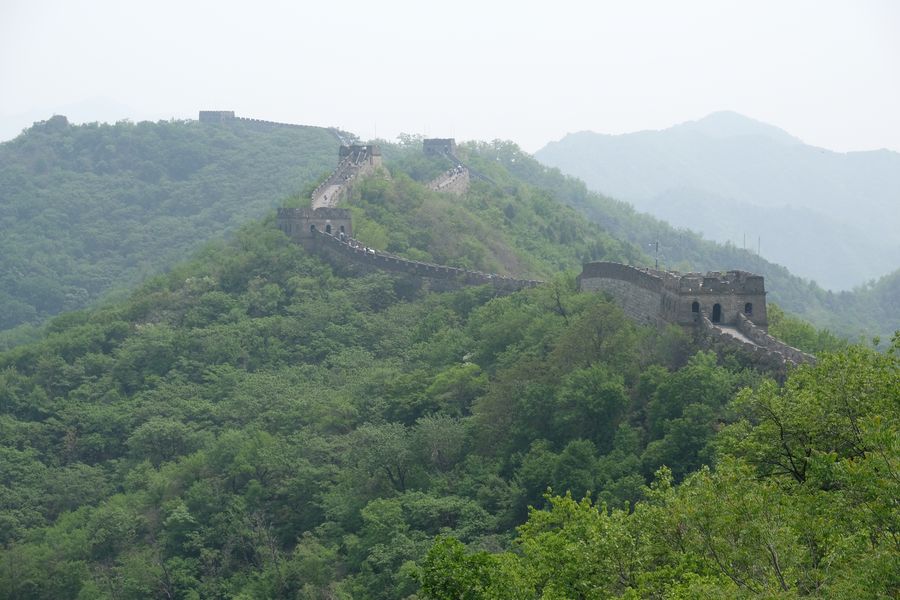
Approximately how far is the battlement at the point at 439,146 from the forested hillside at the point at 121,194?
858cm

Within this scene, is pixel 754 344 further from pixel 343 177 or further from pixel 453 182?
pixel 453 182

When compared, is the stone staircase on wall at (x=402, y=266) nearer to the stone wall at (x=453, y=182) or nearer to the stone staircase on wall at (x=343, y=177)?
the stone staircase on wall at (x=343, y=177)

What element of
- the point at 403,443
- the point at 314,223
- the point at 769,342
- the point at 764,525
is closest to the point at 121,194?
the point at 314,223

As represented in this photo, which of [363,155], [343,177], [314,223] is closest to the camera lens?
[314,223]

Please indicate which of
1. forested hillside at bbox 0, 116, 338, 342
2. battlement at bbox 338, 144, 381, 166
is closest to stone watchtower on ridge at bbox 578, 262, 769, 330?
battlement at bbox 338, 144, 381, 166

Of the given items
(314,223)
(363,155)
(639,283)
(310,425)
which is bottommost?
(310,425)

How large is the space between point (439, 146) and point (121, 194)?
28.9m

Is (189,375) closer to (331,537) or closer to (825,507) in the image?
(331,537)

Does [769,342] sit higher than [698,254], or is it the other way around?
[769,342]

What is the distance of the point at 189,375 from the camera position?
186ft

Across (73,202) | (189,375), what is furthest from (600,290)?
(73,202)

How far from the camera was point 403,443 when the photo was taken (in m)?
42.8

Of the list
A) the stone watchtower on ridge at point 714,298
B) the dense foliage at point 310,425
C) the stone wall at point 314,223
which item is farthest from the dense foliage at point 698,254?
the stone watchtower on ridge at point 714,298

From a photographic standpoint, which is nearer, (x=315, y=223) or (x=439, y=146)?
(x=315, y=223)
